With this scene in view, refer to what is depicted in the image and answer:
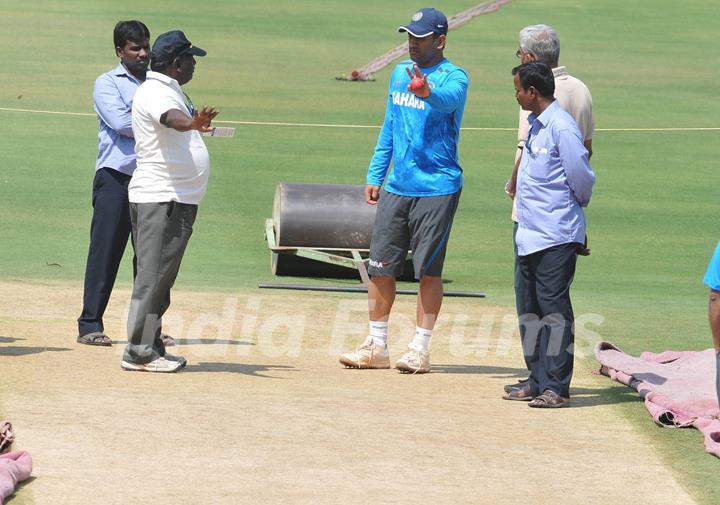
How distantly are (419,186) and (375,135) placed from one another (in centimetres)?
Answer: 1251

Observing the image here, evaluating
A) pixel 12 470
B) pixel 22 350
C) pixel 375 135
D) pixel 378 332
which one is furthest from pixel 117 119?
pixel 375 135

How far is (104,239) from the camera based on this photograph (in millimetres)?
9953

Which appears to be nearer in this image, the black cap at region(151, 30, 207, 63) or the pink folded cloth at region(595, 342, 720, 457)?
the pink folded cloth at region(595, 342, 720, 457)

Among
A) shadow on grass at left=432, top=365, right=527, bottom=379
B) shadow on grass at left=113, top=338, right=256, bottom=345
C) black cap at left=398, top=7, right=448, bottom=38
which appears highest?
black cap at left=398, top=7, right=448, bottom=38

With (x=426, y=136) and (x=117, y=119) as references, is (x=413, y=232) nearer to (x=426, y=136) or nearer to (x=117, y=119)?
(x=426, y=136)

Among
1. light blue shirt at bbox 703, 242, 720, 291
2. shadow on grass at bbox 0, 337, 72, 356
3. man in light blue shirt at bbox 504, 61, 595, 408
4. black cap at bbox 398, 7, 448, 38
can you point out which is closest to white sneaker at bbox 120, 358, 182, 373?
shadow on grass at bbox 0, 337, 72, 356

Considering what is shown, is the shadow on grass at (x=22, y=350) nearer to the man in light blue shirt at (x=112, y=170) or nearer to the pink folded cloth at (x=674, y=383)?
the man in light blue shirt at (x=112, y=170)

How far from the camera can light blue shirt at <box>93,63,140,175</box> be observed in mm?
9750

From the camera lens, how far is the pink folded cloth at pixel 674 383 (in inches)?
328

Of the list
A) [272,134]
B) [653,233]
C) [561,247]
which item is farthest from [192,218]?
[272,134]

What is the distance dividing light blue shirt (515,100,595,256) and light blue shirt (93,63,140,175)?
2.80m

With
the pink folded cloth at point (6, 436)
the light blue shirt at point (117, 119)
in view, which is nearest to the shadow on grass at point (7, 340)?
the light blue shirt at point (117, 119)

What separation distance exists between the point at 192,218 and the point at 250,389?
114 centimetres

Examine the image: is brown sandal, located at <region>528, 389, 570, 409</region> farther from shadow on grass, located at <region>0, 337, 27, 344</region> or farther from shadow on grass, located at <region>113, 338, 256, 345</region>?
shadow on grass, located at <region>0, 337, 27, 344</region>
